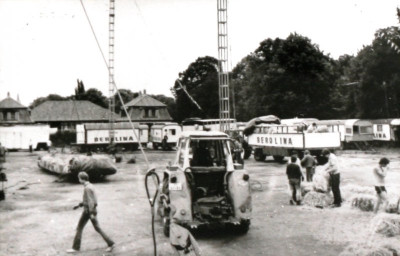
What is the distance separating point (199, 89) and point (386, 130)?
2273cm

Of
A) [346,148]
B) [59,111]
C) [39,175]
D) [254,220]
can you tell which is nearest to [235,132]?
[346,148]

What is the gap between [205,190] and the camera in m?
10.0

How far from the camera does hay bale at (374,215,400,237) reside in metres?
8.98

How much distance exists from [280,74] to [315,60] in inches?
145

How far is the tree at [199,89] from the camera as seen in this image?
48625 millimetres

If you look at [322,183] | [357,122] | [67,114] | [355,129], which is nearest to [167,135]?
[355,129]

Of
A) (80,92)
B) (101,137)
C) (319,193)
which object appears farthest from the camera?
(80,92)

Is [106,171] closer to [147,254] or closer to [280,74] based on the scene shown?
[147,254]

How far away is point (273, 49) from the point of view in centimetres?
4397

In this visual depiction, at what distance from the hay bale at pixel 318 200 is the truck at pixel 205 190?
380 centimetres

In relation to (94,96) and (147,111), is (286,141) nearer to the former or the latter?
(147,111)

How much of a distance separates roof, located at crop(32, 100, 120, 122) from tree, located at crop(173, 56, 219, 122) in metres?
10.8

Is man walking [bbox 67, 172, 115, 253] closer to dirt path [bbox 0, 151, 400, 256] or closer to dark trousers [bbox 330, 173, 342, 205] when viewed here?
dirt path [bbox 0, 151, 400, 256]

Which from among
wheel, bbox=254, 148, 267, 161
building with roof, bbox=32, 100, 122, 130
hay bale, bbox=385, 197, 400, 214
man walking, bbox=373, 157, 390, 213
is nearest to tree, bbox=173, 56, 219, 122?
building with roof, bbox=32, 100, 122, 130
